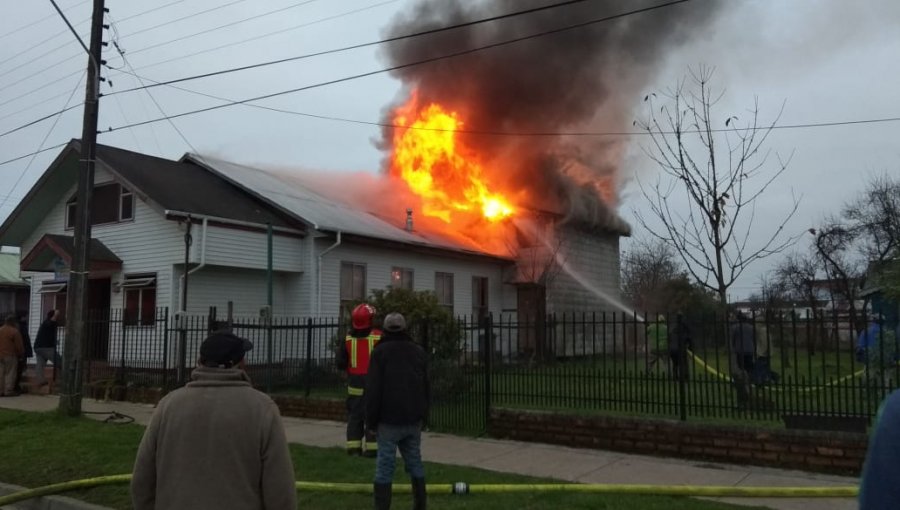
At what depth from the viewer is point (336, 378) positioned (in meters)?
11.4

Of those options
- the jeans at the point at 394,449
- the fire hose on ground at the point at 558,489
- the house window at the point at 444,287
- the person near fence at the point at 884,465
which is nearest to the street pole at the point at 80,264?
the fire hose on ground at the point at 558,489

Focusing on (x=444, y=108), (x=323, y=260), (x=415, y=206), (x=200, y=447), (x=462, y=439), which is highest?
(x=444, y=108)

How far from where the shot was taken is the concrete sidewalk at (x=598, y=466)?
255 inches

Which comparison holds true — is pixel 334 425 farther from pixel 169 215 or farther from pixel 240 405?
pixel 240 405

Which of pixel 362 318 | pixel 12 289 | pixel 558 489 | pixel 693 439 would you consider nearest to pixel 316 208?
pixel 362 318

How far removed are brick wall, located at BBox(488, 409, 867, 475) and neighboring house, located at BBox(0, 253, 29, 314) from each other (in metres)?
24.2

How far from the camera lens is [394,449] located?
534 centimetres

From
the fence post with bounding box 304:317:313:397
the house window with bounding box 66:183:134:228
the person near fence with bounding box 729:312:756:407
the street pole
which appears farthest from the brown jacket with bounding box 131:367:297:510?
the house window with bounding box 66:183:134:228

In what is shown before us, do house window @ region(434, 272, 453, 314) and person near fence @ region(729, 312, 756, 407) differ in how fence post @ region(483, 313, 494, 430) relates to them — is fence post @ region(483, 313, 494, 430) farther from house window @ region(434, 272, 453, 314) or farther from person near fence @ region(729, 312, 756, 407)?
house window @ region(434, 272, 453, 314)

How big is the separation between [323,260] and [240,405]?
13.6m

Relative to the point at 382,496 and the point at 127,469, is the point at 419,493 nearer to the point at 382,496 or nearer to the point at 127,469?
the point at 382,496

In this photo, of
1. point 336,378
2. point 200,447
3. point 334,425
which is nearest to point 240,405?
point 200,447

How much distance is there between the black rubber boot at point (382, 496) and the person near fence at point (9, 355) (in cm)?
1112

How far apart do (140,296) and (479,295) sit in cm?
924
